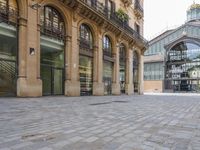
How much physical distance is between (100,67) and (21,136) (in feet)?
61.7

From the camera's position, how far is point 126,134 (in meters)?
4.70

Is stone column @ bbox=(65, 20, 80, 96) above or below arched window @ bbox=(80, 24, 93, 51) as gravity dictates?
below

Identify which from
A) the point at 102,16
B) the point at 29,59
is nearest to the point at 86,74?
the point at 102,16

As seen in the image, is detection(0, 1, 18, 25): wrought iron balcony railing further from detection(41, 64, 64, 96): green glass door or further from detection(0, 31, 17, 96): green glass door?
detection(41, 64, 64, 96): green glass door

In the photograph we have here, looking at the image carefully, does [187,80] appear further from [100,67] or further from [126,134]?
[126,134]

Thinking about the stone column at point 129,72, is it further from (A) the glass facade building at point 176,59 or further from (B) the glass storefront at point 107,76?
(A) the glass facade building at point 176,59

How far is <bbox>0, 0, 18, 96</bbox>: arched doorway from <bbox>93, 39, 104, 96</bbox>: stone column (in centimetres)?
911

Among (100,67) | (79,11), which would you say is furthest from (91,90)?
(79,11)

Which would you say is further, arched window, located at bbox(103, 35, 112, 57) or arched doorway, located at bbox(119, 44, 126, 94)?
arched doorway, located at bbox(119, 44, 126, 94)

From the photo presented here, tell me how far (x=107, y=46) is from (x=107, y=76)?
3150 millimetres

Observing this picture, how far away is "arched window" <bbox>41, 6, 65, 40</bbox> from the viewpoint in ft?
54.8

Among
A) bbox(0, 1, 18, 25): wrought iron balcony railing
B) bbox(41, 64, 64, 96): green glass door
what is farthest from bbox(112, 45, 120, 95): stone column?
bbox(0, 1, 18, 25): wrought iron balcony railing

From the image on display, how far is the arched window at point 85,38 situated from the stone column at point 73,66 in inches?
53.9

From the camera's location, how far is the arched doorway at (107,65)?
2448 cm
